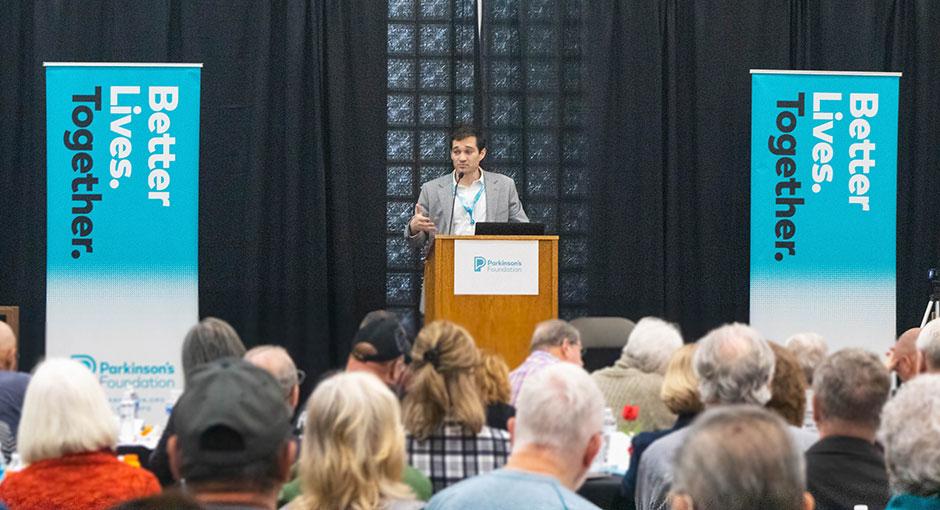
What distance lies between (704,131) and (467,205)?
82.0 inches

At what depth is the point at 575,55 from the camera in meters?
9.09

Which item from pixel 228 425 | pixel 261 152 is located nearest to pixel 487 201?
pixel 261 152

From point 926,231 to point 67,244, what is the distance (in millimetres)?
5847

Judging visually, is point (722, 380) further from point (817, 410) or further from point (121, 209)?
point (121, 209)

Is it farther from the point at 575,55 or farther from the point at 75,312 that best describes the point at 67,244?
the point at 575,55

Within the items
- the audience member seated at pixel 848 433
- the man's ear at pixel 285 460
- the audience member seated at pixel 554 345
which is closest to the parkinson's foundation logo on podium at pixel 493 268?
the audience member seated at pixel 554 345

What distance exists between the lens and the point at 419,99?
29.7ft

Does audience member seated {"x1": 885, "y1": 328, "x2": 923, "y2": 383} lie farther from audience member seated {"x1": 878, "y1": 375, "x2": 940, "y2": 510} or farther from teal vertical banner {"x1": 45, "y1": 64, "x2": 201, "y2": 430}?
teal vertical banner {"x1": 45, "y1": 64, "x2": 201, "y2": 430}

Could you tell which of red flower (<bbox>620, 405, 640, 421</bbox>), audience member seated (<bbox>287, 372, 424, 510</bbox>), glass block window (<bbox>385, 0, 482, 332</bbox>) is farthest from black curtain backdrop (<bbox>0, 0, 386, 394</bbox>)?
audience member seated (<bbox>287, 372, 424, 510</bbox>)

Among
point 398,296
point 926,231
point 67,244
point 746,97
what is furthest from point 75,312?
point 926,231

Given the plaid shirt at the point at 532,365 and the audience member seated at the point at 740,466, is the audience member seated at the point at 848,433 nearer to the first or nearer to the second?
the audience member seated at the point at 740,466

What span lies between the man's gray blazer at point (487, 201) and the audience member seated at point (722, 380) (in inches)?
166

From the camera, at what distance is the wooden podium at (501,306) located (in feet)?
22.8

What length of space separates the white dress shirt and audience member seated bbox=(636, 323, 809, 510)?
428 centimetres
